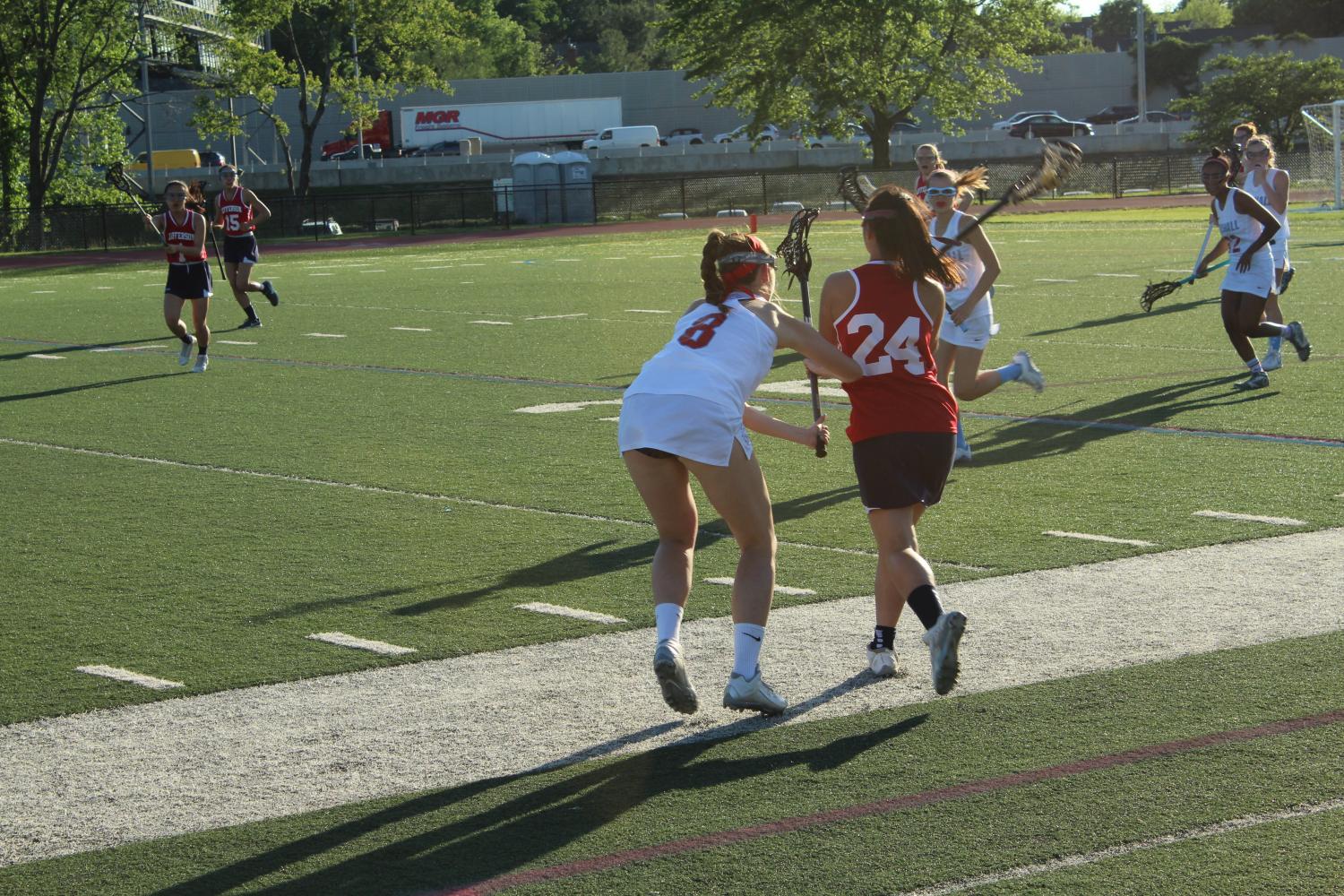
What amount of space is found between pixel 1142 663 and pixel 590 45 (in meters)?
133

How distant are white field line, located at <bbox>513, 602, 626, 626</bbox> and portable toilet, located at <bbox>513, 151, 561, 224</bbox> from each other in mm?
44000

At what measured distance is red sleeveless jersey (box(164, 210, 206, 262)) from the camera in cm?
1733

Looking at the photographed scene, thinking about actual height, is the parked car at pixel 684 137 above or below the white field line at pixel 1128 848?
above

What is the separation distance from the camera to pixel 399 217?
56906 mm

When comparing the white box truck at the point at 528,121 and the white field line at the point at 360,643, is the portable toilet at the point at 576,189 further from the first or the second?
the white field line at the point at 360,643

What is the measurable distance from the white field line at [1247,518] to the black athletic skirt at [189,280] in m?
11.6

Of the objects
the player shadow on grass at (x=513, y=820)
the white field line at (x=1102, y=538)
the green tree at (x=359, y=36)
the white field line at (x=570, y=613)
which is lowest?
the player shadow on grass at (x=513, y=820)

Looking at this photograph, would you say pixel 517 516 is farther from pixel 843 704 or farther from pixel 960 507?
pixel 843 704

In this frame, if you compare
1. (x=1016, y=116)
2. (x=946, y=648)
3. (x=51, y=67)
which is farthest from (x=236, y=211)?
(x=1016, y=116)

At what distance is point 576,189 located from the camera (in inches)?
2015

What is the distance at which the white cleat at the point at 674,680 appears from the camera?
213 inches

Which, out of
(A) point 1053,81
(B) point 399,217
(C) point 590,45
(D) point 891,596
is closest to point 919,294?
(D) point 891,596

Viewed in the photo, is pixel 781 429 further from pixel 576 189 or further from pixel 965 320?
pixel 576 189

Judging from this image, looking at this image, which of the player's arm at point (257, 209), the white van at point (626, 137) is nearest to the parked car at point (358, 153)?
the white van at point (626, 137)
